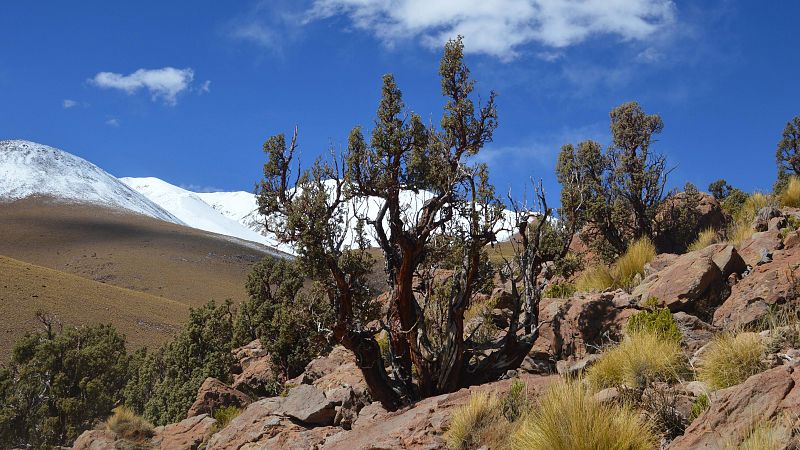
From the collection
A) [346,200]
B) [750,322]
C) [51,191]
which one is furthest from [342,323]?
[51,191]

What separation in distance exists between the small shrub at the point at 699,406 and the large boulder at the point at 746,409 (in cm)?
73

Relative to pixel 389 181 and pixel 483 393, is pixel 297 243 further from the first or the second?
pixel 483 393

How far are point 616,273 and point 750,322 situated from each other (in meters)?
7.20

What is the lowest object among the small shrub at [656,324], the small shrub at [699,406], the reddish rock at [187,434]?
the reddish rock at [187,434]

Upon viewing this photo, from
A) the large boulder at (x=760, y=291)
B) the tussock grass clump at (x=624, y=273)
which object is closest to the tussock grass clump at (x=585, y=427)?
the large boulder at (x=760, y=291)

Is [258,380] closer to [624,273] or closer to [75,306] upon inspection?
[624,273]

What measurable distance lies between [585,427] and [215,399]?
18.6 m

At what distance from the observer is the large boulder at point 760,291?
411 inches

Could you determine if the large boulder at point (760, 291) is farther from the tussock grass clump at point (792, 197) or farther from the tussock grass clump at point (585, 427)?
the tussock grass clump at point (792, 197)

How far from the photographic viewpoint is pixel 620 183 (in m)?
23.1

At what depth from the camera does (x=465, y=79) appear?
15.2 meters

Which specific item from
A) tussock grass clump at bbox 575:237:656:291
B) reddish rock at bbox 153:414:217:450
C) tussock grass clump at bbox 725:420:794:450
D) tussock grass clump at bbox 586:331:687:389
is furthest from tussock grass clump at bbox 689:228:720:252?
reddish rock at bbox 153:414:217:450

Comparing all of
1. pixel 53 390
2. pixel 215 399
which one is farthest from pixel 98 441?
pixel 53 390

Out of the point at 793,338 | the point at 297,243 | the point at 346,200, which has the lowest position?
the point at 793,338
